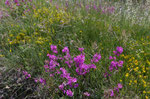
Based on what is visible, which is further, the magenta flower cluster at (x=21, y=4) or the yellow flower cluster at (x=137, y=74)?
the magenta flower cluster at (x=21, y=4)

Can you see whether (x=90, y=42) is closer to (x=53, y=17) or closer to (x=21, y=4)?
(x=53, y=17)

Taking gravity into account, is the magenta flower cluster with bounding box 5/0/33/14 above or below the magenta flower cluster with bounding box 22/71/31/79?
above

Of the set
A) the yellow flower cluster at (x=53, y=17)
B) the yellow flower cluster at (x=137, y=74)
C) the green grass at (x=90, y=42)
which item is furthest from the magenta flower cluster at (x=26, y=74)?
the yellow flower cluster at (x=137, y=74)

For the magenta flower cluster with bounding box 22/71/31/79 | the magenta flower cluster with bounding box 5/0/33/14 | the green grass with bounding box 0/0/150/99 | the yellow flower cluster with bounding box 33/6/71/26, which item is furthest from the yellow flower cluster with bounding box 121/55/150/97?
the magenta flower cluster with bounding box 5/0/33/14

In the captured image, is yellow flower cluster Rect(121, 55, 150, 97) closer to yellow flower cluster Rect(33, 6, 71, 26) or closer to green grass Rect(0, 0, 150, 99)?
green grass Rect(0, 0, 150, 99)

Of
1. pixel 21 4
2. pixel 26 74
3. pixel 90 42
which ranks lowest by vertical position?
pixel 26 74

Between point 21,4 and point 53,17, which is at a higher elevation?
point 21,4

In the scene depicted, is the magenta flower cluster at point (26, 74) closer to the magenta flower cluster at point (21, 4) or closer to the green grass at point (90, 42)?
the green grass at point (90, 42)

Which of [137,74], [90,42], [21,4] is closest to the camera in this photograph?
[137,74]

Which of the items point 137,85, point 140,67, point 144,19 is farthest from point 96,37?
point 144,19

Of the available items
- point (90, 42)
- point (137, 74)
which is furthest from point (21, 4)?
point (137, 74)

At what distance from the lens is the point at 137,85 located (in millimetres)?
1790

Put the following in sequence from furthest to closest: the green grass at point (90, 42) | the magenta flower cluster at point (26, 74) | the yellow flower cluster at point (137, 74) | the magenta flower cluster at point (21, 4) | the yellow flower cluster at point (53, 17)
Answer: the magenta flower cluster at point (21, 4)
the yellow flower cluster at point (53, 17)
the magenta flower cluster at point (26, 74)
the green grass at point (90, 42)
the yellow flower cluster at point (137, 74)

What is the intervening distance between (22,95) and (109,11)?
245 cm
